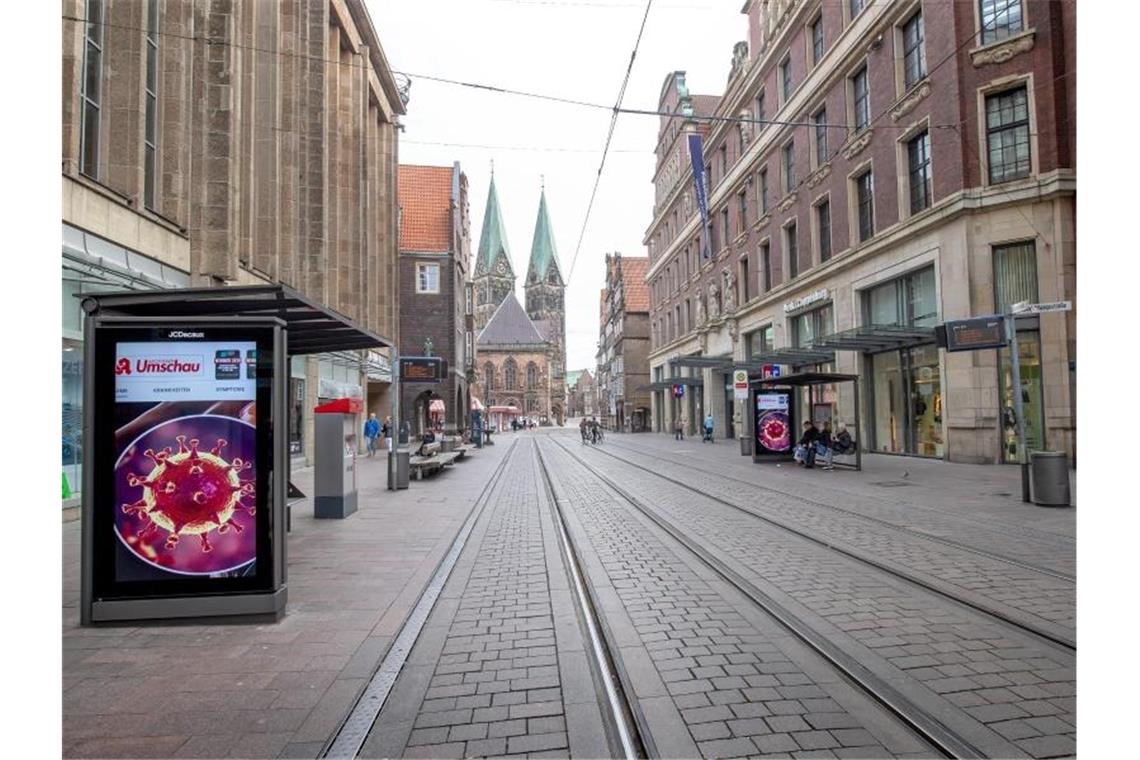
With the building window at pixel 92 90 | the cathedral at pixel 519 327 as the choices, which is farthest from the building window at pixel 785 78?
the cathedral at pixel 519 327

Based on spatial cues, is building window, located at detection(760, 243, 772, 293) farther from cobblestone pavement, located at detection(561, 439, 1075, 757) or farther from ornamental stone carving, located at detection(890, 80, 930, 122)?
cobblestone pavement, located at detection(561, 439, 1075, 757)

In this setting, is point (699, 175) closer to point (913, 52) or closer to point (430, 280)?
point (913, 52)

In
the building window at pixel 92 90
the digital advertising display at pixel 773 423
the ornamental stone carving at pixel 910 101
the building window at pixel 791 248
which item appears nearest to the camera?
the building window at pixel 92 90

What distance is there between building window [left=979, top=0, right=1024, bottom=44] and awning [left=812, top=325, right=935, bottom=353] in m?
7.44

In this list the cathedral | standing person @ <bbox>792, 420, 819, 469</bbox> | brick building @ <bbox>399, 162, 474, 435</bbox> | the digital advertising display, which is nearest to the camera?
standing person @ <bbox>792, 420, 819, 469</bbox>

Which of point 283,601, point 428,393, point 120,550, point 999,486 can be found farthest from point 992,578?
point 428,393

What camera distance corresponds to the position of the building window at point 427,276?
159 feet

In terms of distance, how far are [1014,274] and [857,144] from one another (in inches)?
300

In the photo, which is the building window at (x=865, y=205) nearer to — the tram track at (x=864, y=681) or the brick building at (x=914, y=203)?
the brick building at (x=914, y=203)

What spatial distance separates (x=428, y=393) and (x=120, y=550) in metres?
46.1

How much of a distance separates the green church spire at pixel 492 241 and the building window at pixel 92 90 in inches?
3882

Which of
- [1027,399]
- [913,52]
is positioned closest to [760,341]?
[913,52]

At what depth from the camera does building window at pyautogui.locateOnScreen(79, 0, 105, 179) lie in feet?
35.7

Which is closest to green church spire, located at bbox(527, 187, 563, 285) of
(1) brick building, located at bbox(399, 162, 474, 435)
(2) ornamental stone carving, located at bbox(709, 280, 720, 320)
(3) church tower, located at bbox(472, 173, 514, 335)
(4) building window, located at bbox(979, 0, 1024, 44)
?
(3) church tower, located at bbox(472, 173, 514, 335)
